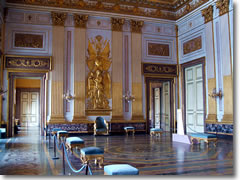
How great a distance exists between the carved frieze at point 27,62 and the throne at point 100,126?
3.11 m

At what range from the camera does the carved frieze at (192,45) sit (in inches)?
449

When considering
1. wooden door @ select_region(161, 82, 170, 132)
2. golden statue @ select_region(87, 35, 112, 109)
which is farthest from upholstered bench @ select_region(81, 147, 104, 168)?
wooden door @ select_region(161, 82, 170, 132)

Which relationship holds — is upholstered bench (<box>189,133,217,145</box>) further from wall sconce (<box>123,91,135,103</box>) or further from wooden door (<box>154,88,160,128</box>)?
wooden door (<box>154,88,160,128</box>)

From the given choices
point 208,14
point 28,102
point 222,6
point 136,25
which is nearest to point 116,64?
point 136,25

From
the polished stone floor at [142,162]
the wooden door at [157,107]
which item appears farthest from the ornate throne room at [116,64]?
the polished stone floor at [142,162]

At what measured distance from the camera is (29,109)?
59.8 ft

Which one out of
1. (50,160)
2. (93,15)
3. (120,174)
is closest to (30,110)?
(93,15)

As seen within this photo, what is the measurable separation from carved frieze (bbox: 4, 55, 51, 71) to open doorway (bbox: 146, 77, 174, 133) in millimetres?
4829

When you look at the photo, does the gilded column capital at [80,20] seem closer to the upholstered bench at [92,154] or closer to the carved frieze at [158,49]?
the carved frieze at [158,49]

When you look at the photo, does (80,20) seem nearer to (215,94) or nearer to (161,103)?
(161,103)

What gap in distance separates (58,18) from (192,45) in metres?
6.22

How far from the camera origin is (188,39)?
12.2 metres

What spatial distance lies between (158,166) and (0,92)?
765 centimetres

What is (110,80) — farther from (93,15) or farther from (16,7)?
(16,7)
